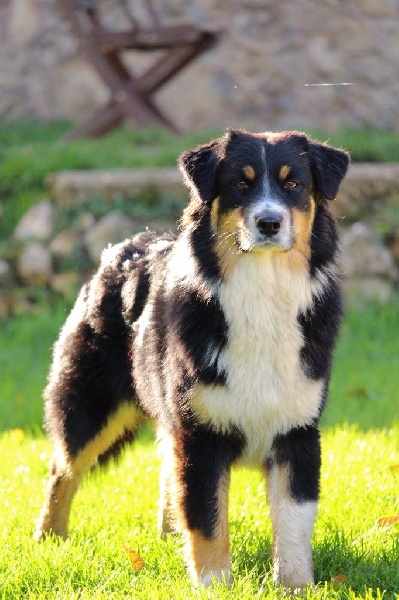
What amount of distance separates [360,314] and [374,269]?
1.60 feet

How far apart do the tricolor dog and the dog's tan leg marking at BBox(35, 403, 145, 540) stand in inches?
26.6

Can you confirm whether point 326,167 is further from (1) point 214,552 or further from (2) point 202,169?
(1) point 214,552

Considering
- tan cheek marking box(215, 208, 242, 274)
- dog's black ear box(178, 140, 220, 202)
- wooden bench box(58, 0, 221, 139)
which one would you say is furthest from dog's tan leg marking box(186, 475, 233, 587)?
wooden bench box(58, 0, 221, 139)

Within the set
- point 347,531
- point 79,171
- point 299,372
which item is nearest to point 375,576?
point 347,531

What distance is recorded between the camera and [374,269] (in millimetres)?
9188

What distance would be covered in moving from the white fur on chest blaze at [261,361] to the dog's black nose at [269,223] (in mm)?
203

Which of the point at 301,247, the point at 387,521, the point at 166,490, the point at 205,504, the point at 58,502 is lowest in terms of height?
the point at 387,521

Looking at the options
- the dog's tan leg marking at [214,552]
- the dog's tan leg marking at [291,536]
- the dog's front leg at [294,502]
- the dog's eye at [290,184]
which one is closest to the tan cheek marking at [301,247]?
the dog's eye at [290,184]

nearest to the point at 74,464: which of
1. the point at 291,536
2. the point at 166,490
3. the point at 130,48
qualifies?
the point at 166,490

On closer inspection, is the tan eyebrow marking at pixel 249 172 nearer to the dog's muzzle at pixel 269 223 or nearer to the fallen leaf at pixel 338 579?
the dog's muzzle at pixel 269 223

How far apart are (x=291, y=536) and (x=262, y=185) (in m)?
1.40

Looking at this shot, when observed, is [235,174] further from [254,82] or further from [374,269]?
[254,82]

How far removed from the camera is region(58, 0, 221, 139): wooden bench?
413 inches

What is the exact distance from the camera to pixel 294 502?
404cm
